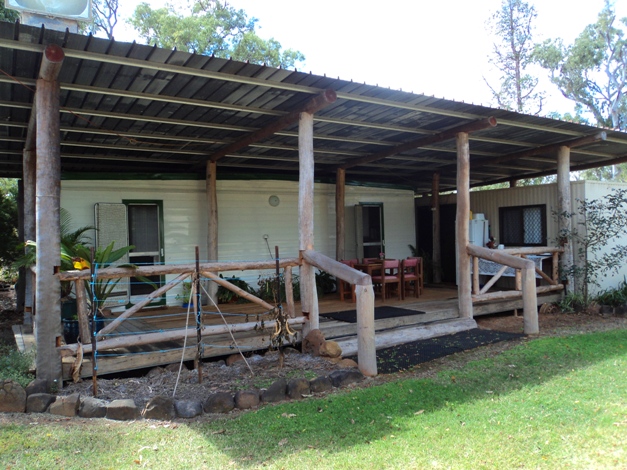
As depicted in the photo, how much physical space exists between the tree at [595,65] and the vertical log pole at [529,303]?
21868mm

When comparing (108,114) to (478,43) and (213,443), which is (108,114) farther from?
(478,43)

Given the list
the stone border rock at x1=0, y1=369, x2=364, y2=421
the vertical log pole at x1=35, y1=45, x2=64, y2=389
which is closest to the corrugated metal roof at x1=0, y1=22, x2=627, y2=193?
the vertical log pole at x1=35, y1=45, x2=64, y2=389

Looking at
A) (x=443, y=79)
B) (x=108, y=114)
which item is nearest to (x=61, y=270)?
(x=108, y=114)

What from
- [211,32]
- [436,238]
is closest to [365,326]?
[436,238]

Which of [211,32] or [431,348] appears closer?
[431,348]

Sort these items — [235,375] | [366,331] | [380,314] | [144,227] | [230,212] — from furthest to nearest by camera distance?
[230,212] → [144,227] → [380,314] → [366,331] → [235,375]

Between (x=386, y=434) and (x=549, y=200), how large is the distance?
7901 millimetres

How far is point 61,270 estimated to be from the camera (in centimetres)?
530

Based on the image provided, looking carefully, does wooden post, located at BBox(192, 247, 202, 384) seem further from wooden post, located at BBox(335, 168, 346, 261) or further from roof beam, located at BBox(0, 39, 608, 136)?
wooden post, located at BBox(335, 168, 346, 261)

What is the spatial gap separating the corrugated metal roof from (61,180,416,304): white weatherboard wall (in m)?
0.33

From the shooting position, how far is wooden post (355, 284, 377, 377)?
215 inches

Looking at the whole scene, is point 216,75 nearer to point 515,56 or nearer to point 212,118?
point 212,118

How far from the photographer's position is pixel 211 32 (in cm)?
2286

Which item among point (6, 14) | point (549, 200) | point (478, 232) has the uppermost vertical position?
point (6, 14)
